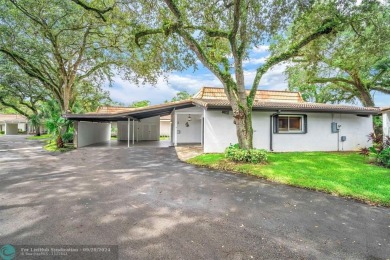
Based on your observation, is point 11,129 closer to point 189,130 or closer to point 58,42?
point 58,42

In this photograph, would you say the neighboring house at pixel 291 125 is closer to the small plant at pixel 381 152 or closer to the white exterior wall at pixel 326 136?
the white exterior wall at pixel 326 136

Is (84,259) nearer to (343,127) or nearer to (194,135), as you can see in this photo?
(343,127)

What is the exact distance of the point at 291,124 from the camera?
1267cm

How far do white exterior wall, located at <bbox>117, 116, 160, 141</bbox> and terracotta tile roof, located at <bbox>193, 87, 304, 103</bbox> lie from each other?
763 cm

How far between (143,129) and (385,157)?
20669mm

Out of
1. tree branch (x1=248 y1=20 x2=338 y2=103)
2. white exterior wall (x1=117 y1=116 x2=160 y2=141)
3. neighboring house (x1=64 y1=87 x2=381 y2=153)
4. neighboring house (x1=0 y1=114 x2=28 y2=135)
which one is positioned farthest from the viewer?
neighboring house (x1=0 y1=114 x2=28 y2=135)

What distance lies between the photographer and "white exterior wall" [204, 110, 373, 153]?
11.8 meters

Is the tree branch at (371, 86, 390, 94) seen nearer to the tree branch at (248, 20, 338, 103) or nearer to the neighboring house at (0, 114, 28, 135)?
the tree branch at (248, 20, 338, 103)

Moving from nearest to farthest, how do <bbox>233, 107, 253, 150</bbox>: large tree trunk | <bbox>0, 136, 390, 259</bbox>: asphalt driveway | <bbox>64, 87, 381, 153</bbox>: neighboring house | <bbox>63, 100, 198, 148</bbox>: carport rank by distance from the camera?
1. <bbox>0, 136, 390, 259</bbox>: asphalt driveway
2. <bbox>233, 107, 253, 150</bbox>: large tree trunk
3. <bbox>64, 87, 381, 153</bbox>: neighboring house
4. <bbox>63, 100, 198, 148</bbox>: carport

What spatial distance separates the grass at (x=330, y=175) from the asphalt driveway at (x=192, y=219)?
0.53 m

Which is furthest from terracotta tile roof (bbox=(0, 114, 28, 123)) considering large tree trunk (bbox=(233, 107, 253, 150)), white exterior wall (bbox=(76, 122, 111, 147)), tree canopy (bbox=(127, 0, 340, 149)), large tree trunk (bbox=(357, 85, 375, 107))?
large tree trunk (bbox=(357, 85, 375, 107))

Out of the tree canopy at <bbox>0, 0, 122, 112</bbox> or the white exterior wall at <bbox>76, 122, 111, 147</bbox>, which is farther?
the white exterior wall at <bbox>76, 122, 111, 147</bbox>

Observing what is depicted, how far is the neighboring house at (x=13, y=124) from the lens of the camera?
41562 mm

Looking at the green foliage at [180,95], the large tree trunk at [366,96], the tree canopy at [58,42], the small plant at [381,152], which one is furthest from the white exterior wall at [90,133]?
the green foliage at [180,95]
